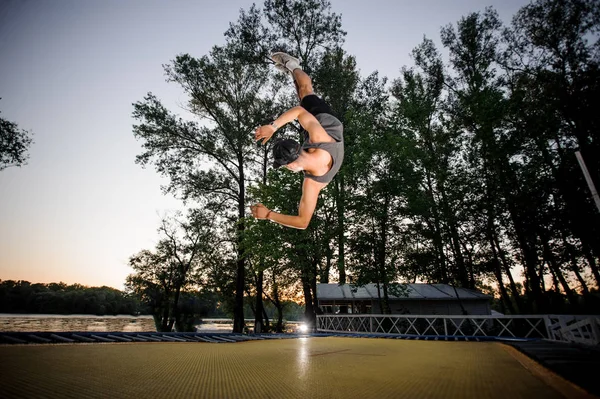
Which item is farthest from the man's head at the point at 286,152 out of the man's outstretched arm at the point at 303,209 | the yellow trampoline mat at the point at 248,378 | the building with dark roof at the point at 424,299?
the building with dark roof at the point at 424,299

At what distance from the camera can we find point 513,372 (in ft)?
8.42

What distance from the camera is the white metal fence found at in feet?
17.2

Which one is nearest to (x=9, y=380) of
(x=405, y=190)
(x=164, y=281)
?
(x=405, y=190)

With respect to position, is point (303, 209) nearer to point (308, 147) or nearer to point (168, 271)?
point (308, 147)

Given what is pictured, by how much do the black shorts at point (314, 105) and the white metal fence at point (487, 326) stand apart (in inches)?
212

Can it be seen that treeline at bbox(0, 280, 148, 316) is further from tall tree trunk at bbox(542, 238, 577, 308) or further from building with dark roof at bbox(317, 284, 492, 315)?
tall tree trunk at bbox(542, 238, 577, 308)

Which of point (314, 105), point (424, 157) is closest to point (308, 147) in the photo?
point (314, 105)

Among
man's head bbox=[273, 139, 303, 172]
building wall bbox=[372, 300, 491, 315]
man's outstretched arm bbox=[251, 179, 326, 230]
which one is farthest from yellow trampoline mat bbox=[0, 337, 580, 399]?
building wall bbox=[372, 300, 491, 315]

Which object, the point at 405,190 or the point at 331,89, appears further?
the point at 331,89

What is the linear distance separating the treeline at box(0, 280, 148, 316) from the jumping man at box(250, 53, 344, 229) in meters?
48.4

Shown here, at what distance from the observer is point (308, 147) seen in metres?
2.73

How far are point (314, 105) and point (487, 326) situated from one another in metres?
14.2

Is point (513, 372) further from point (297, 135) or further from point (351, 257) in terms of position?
point (297, 135)

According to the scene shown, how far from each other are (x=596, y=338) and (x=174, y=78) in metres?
18.2
